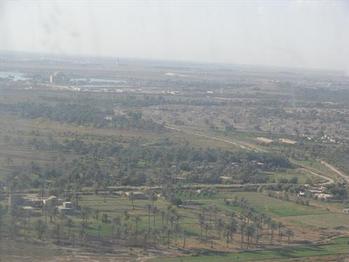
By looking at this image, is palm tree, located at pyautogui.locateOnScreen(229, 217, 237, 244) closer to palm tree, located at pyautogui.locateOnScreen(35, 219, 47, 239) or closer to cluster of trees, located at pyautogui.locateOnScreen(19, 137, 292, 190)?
palm tree, located at pyautogui.locateOnScreen(35, 219, 47, 239)

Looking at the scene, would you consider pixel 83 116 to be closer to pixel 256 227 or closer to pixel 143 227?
pixel 143 227

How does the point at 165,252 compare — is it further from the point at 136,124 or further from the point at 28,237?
the point at 136,124

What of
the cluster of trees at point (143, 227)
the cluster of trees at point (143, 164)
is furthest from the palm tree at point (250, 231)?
the cluster of trees at point (143, 164)

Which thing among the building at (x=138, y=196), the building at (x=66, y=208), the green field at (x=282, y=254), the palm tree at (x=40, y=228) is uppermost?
the palm tree at (x=40, y=228)

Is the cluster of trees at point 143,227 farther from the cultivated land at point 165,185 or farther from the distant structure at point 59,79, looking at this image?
the distant structure at point 59,79

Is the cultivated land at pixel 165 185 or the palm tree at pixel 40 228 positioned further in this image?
the cultivated land at pixel 165 185

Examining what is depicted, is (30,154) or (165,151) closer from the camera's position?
(30,154)

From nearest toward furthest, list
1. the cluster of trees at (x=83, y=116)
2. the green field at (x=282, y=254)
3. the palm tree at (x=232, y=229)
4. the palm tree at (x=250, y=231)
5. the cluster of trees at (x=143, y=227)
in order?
the green field at (x=282, y=254)
the cluster of trees at (x=143, y=227)
the palm tree at (x=250, y=231)
the palm tree at (x=232, y=229)
the cluster of trees at (x=83, y=116)

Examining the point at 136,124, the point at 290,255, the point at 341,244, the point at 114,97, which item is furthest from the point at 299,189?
the point at 114,97

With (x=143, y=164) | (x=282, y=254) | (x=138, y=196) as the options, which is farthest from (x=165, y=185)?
(x=282, y=254)
